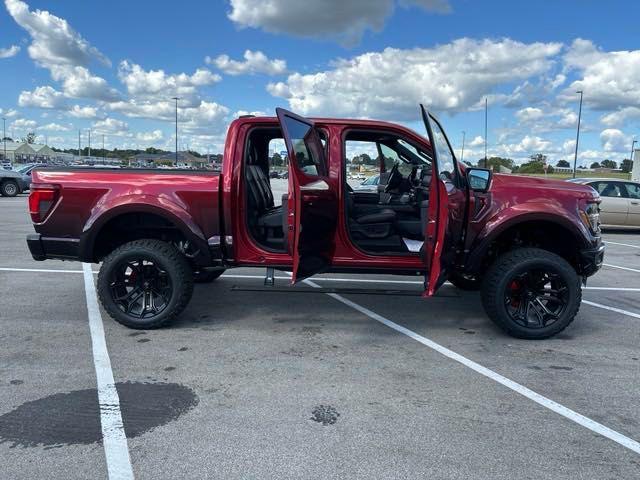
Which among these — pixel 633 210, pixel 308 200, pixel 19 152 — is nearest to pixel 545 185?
pixel 308 200

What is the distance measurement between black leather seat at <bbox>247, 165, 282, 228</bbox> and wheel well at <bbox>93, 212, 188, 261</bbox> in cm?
75

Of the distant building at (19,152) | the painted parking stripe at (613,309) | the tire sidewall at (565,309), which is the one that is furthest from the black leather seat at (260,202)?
the distant building at (19,152)

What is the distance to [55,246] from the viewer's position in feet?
16.1

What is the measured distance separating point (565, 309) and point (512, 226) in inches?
34.6

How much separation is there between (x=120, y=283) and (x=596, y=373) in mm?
A: 4088

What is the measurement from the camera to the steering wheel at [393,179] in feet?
18.4

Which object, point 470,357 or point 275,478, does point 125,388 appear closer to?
point 275,478

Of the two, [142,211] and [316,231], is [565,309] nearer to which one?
[316,231]

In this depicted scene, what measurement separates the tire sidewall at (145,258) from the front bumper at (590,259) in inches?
144

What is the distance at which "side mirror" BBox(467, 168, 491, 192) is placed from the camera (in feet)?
16.0

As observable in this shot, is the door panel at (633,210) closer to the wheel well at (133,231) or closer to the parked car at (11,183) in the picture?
the wheel well at (133,231)

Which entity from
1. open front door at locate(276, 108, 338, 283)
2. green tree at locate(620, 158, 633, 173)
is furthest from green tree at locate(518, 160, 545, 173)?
open front door at locate(276, 108, 338, 283)

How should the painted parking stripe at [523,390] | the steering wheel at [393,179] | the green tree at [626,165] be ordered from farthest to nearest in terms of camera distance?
1. the green tree at [626,165]
2. the steering wheel at [393,179]
3. the painted parking stripe at [523,390]

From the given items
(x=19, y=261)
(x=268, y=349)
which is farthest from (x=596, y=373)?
(x=19, y=261)
